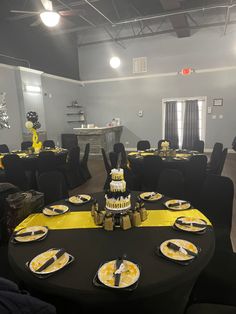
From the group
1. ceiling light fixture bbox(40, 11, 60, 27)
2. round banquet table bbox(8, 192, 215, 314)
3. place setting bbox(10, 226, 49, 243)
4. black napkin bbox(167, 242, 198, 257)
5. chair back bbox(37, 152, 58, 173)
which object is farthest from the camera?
chair back bbox(37, 152, 58, 173)

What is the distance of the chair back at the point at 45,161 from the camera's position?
4391 mm

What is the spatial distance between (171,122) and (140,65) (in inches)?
108

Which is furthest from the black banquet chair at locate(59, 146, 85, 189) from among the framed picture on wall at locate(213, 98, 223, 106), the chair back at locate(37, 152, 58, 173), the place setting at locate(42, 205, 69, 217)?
the framed picture on wall at locate(213, 98, 223, 106)

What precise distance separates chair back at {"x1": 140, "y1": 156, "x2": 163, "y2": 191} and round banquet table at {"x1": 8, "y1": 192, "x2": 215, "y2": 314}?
7.30ft

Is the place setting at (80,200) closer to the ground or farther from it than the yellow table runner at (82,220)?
farther from it

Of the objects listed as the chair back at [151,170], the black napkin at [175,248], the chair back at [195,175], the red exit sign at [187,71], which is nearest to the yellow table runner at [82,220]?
the black napkin at [175,248]

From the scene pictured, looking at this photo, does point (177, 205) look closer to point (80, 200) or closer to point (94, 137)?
point (80, 200)

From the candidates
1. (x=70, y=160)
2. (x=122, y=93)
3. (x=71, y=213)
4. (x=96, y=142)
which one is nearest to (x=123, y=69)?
(x=122, y=93)

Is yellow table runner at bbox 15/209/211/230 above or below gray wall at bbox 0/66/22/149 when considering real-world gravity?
below

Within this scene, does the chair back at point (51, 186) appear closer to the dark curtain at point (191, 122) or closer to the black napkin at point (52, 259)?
the black napkin at point (52, 259)

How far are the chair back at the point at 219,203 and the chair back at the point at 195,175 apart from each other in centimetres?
161

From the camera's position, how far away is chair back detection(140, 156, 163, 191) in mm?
3852

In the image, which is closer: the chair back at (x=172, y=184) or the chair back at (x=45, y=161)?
the chair back at (x=172, y=184)

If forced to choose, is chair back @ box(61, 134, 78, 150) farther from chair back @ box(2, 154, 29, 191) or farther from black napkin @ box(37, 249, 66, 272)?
black napkin @ box(37, 249, 66, 272)
